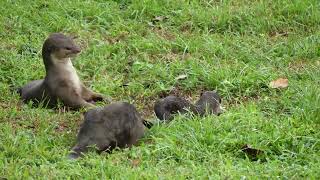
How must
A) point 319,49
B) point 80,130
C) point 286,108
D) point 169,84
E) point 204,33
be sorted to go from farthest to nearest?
point 204,33, point 319,49, point 169,84, point 286,108, point 80,130

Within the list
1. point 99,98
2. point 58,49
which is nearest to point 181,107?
→ point 99,98

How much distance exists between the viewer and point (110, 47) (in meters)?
9.06

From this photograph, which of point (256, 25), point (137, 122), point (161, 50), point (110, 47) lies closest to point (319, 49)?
point (256, 25)

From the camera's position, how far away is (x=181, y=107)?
705cm

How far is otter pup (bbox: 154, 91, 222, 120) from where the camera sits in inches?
277

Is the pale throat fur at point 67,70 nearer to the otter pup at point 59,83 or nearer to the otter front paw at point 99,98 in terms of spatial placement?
the otter pup at point 59,83

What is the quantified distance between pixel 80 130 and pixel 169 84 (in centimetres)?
193

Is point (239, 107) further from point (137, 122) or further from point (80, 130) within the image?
point (80, 130)

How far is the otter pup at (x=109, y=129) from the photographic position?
6.30 metres

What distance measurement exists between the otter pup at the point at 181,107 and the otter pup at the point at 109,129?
1.48 ft

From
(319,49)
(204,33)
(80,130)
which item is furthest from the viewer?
(204,33)

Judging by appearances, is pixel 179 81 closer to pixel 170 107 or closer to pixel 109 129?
pixel 170 107

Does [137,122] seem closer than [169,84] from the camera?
Yes

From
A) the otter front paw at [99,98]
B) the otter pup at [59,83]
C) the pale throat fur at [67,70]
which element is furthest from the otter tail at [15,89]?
the otter front paw at [99,98]
